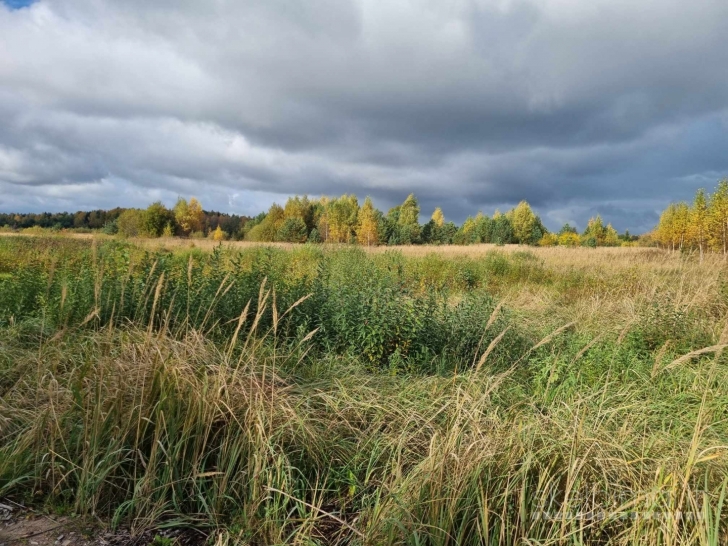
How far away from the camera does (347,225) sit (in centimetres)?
4503

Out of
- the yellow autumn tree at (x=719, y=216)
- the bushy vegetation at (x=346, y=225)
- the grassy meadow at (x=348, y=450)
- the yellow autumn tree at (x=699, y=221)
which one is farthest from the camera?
the bushy vegetation at (x=346, y=225)

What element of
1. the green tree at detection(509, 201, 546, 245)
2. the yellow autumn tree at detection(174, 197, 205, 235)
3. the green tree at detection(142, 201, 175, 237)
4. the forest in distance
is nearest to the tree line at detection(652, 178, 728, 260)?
the forest in distance

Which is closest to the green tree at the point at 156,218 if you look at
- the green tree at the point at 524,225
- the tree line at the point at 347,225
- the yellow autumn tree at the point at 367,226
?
the tree line at the point at 347,225

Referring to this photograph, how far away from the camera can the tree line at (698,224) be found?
28.4 metres

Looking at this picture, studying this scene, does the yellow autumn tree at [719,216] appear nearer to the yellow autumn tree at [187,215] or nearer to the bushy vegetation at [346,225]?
the bushy vegetation at [346,225]

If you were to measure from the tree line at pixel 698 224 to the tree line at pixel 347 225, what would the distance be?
6.84m

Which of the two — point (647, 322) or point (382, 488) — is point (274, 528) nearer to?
point (382, 488)

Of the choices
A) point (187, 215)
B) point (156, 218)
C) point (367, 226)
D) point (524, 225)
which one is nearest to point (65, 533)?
point (367, 226)

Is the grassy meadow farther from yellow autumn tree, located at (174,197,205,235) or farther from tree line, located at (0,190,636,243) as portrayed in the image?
yellow autumn tree, located at (174,197,205,235)

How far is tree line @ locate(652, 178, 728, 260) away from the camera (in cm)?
2842

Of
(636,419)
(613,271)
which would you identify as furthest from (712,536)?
(613,271)

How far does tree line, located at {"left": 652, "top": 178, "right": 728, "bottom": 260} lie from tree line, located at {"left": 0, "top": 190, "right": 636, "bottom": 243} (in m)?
6.84

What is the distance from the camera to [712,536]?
1.45 m

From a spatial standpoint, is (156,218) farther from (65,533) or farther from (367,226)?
(65,533)
